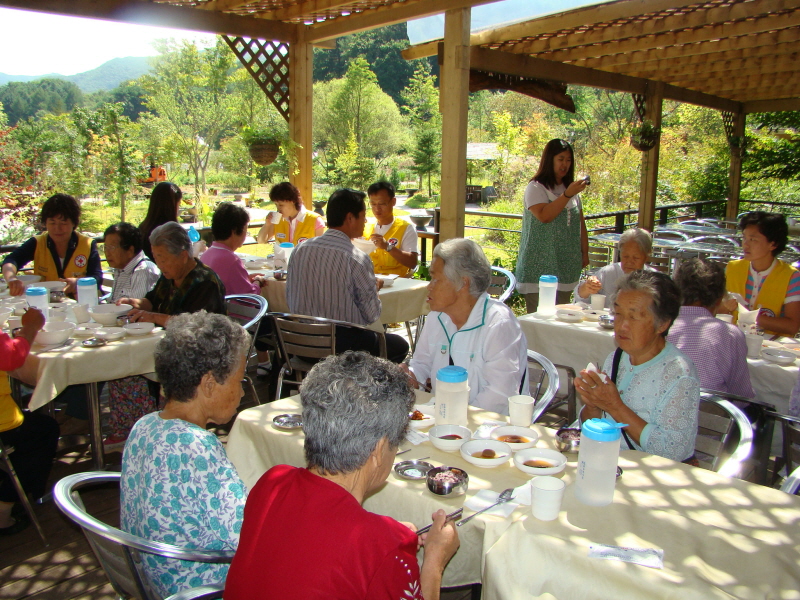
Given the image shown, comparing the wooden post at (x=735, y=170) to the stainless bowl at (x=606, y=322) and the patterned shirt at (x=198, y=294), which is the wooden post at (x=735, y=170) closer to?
the stainless bowl at (x=606, y=322)

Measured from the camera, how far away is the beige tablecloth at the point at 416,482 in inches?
62.0

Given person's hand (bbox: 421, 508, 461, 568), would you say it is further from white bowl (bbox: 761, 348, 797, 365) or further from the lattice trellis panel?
the lattice trellis panel

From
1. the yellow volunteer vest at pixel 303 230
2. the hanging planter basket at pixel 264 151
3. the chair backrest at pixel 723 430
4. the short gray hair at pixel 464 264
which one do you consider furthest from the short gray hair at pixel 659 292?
the hanging planter basket at pixel 264 151

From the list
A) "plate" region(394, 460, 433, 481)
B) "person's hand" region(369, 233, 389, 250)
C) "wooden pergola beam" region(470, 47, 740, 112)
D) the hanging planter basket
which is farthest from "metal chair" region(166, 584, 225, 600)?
the hanging planter basket

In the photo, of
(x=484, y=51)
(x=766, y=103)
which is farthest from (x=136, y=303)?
(x=766, y=103)

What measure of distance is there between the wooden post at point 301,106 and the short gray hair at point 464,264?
5.23 meters

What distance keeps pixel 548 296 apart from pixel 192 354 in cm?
280

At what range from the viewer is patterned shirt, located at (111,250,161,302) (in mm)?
3875

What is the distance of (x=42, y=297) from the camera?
3.52m

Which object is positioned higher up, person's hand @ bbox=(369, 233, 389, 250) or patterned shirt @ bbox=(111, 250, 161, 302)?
person's hand @ bbox=(369, 233, 389, 250)

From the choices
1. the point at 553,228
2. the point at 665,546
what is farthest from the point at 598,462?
the point at 553,228

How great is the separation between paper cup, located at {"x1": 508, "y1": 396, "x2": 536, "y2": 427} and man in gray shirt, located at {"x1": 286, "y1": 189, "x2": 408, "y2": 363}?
1703 millimetres

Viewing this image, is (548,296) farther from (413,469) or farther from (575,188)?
(413,469)

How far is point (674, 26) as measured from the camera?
628cm
